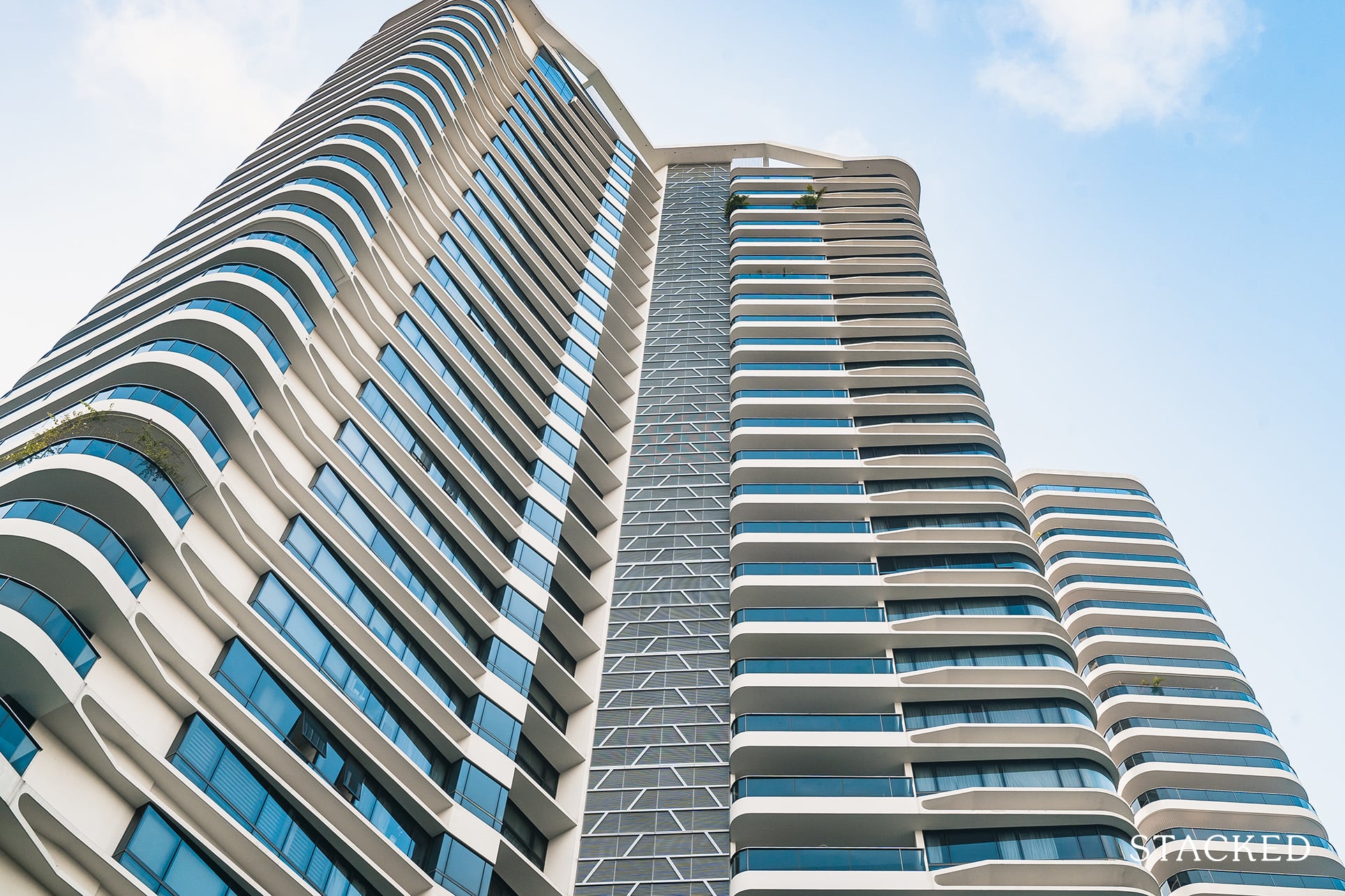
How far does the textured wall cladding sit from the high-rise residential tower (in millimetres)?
172

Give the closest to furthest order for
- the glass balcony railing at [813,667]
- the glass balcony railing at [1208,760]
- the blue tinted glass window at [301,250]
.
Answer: the blue tinted glass window at [301,250], the glass balcony railing at [813,667], the glass balcony railing at [1208,760]

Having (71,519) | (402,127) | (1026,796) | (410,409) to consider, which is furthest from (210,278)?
(1026,796)

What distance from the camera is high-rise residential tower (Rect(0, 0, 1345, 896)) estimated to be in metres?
25.2

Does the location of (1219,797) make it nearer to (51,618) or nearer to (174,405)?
(174,405)

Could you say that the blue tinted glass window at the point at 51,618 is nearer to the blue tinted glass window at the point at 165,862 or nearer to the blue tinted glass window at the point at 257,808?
the blue tinted glass window at the point at 257,808

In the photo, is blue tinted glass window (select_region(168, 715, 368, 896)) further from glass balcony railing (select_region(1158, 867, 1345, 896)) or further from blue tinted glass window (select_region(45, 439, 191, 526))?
glass balcony railing (select_region(1158, 867, 1345, 896))

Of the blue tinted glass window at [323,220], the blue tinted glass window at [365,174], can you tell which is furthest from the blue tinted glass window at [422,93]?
the blue tinted glass window at [323,220]

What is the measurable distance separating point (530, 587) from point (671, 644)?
6.81m

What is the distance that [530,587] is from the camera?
133 ft

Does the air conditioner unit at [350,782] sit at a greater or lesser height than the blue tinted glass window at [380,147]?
lesser

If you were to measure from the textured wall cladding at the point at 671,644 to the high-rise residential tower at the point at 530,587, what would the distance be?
172mm

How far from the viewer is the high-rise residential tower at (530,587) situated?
2519 centimetres

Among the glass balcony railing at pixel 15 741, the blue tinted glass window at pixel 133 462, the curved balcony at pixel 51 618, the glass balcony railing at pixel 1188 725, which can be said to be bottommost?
the glass balcony railing at pixel 15 741

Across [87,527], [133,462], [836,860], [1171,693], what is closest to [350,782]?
[87,527]
